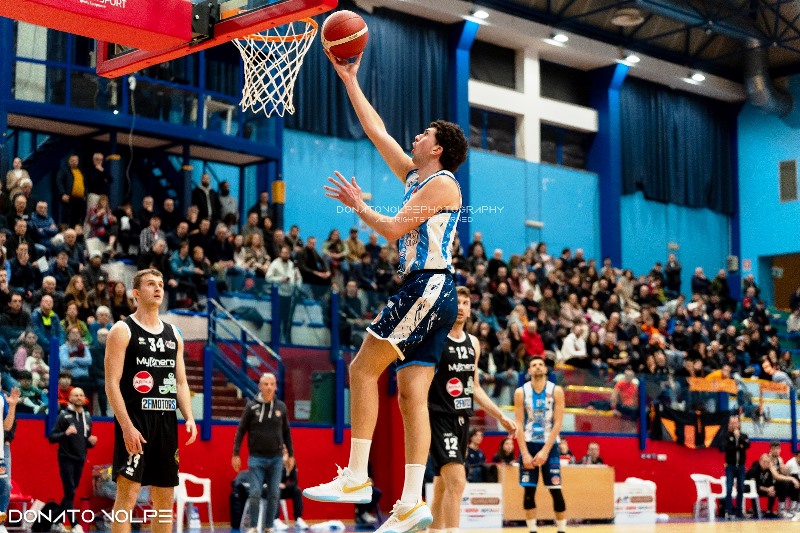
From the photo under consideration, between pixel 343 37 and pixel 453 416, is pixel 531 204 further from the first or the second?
pixel 343 37

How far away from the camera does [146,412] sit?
8344mm

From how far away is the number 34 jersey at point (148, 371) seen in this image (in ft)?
27.4

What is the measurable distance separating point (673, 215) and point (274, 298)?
760 inches

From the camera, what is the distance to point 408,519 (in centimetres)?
646

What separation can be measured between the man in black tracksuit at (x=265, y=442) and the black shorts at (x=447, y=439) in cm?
405

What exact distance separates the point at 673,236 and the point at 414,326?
28.5 metres

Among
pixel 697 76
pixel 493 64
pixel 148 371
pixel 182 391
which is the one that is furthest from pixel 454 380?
pixel 697 76

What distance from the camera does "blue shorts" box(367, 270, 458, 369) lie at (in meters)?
6.45

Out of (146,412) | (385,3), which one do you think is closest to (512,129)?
(385,3)

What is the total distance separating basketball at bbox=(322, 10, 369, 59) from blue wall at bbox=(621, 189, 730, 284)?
26.0 metres

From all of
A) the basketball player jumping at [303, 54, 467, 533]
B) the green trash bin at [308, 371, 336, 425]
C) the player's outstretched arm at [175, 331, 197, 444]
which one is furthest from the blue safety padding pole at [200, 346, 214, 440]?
the basketball player jumping at [303, 54, 467, 533]

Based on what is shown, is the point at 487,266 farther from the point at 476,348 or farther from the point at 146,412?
the point at 146,412

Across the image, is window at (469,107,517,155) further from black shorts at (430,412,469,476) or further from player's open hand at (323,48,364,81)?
player's open hand at (323,48,364,81)

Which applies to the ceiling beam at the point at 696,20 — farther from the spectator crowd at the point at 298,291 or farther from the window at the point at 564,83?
the spectator crowd at the point at 298,291
